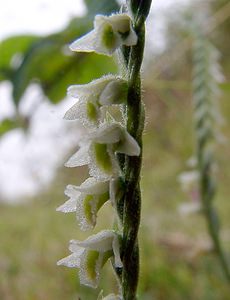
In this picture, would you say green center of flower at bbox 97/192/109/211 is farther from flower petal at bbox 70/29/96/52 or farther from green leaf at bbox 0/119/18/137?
green leaf at bbox 0/119/18/137

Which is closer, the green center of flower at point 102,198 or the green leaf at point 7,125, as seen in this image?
the green center of flower at point 102,198

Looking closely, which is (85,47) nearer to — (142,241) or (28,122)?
(28,122)

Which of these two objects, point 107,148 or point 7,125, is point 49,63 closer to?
point 7,125

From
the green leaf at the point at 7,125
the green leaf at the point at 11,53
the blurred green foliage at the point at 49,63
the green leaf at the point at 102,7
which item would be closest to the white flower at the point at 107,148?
the green leaf at the point at 102,7

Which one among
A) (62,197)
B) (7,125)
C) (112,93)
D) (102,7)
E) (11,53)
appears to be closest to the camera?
(112,93)

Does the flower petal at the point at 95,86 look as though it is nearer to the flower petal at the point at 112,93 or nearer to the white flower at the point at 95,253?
the flower petal at the point at 112,93

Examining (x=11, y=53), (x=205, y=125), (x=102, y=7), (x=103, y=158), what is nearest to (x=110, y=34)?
(x=103, y=158)

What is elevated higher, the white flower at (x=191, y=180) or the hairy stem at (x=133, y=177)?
the hairy stem at (x=133, y=177)
